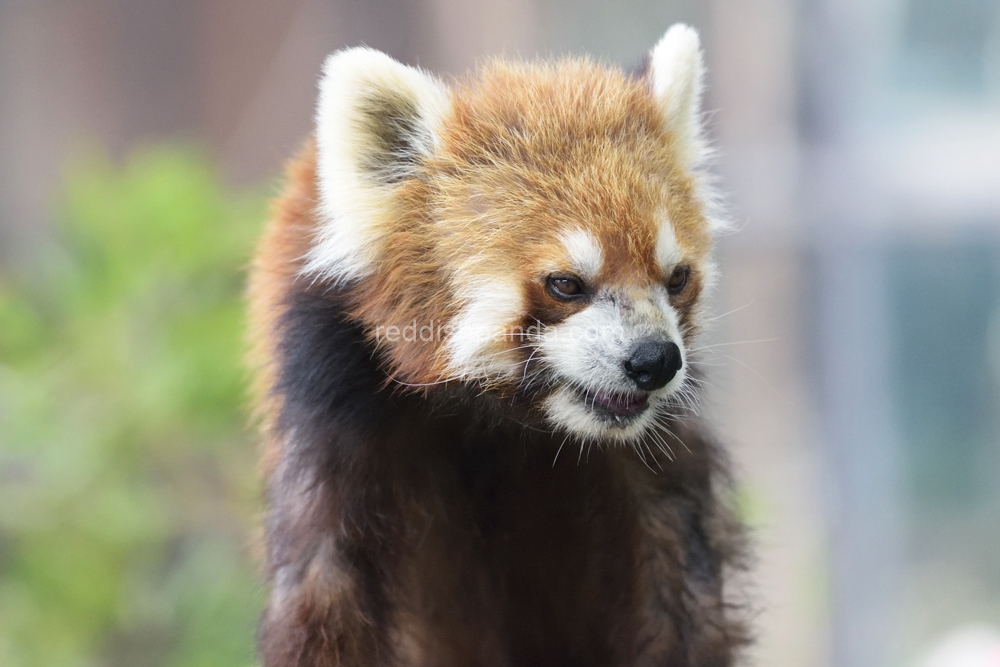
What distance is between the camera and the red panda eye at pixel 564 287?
1985 mm

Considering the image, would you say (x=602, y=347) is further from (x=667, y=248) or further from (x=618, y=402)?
(x=667, y=248)

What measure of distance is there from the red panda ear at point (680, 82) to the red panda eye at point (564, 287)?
0.52 m

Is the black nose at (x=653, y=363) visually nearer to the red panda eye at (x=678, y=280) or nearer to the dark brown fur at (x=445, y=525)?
the red panda eye at (x=678, y=280)

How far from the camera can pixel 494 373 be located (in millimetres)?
2084

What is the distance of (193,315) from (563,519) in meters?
2.53

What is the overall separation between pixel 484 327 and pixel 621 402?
0.32 m

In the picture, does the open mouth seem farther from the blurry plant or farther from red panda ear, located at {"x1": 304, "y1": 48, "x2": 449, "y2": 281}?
the blurry plant

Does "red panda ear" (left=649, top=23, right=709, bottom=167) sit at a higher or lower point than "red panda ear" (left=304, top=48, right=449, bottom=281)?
higher

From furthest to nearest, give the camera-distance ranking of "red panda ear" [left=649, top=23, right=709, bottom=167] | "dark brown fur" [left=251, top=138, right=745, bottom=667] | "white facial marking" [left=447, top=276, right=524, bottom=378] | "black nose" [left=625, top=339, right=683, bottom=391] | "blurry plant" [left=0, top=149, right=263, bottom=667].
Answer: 1. "blurry plant" [left=0, top=149, right=263, bottom=667]
2. "red panda ear" [left=649, top=23, right=709, bottom=167]
3. "dark brown fur" [left=251, top=138, right=745, bottom=667]
4. "white facial marking" [left=447, top=276, right=524, bottom=378]
5. "black nose" [left=625, top=339, right=683, bottom=391]

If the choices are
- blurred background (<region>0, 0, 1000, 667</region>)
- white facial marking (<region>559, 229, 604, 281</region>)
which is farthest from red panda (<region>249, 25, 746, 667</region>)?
blurred background (<region>0, 0, 1000, 667</region>)

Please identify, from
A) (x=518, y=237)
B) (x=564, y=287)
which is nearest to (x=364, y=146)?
→ (x=518, y=237)

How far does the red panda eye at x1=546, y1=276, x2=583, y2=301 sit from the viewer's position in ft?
6.51

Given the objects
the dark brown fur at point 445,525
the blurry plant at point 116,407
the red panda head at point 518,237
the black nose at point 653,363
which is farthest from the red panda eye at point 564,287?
the blurry plant at point 116,407

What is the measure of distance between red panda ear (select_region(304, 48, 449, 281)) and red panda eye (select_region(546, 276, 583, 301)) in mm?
403
